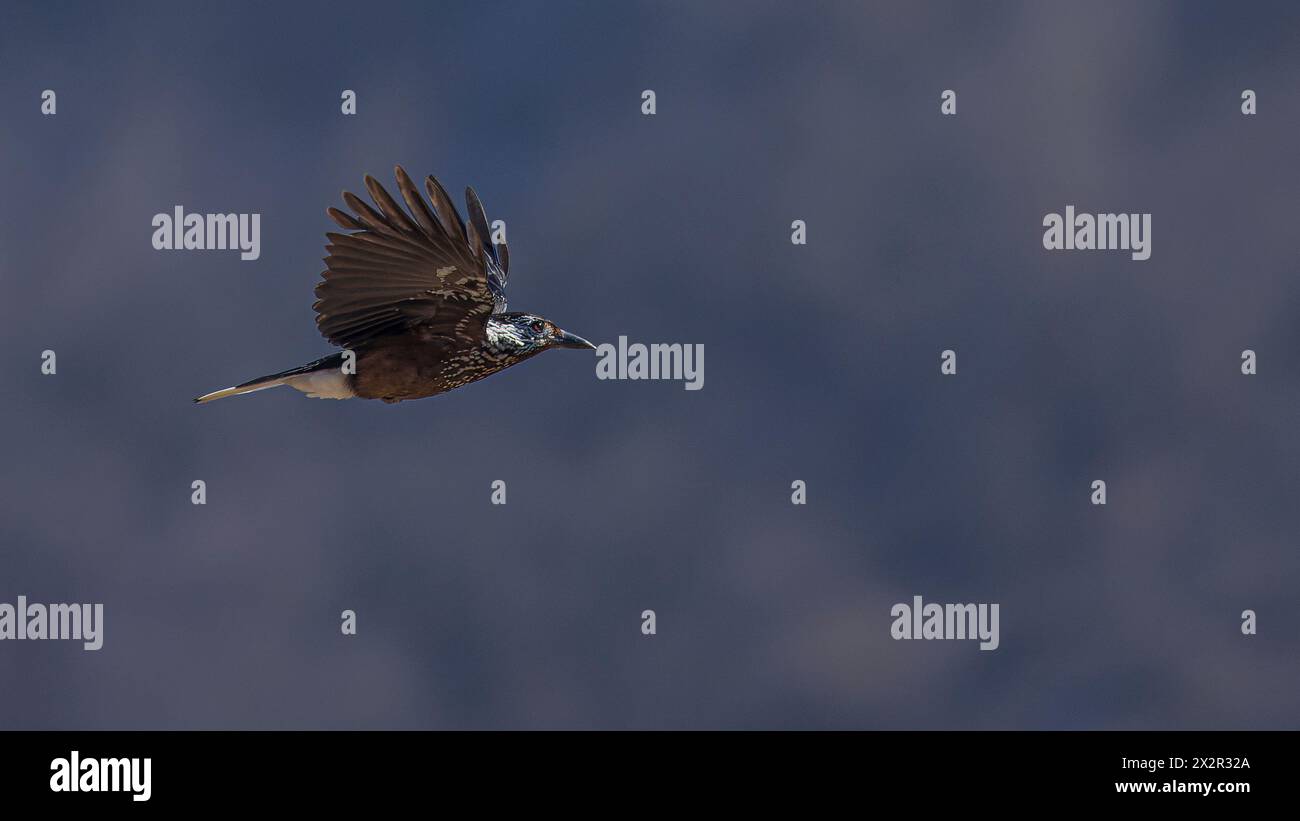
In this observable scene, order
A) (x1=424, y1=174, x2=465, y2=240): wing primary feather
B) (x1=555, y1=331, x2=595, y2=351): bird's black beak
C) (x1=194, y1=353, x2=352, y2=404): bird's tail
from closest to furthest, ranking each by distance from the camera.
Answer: (x1=424, y1=174, x2=465, y2=240): wing primary feather < (x1=194, y1=353, x2=352, y2=404): bird's tail < (x1=555, y1=331, x2=595, y2=351): bird's black beak

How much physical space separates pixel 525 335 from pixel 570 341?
0.39 m

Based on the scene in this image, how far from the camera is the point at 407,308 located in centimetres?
1168

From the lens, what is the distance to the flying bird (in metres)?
11.2

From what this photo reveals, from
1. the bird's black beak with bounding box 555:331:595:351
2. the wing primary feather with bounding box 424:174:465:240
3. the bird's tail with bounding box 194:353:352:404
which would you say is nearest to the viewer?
the wing primary feather with bounding box 424:174:465:240

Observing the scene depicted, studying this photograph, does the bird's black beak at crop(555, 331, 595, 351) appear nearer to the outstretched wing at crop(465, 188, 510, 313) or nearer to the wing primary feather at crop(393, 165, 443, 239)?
the outstretched wing at crop(465, 188, 510, 313)

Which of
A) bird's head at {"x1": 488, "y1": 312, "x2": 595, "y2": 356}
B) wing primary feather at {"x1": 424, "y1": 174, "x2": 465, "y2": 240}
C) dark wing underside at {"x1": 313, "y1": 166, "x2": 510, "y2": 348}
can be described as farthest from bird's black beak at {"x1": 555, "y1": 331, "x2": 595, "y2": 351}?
wing primary feather at {"x1": 424, "y1": 174, "x2": 465, "y2": 240}

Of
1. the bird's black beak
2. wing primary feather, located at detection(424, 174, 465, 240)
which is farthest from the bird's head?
wing primary feather, located at detection(424, 174, 465, 240)

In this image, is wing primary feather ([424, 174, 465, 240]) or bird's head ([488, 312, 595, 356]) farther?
bird's head ([488, 312, 595, 356])

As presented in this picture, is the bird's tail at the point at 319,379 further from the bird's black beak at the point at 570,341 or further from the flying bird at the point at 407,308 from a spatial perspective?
the bird's black beak at the point at 570,341

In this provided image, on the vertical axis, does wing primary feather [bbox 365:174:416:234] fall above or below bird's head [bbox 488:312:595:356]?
above

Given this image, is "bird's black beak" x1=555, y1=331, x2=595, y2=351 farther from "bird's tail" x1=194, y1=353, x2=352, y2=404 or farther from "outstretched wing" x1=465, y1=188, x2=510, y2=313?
"bird's tail" x1=194, y1=353, x2=352, y2=404

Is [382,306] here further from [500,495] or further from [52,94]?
[52,94]

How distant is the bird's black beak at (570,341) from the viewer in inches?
492
